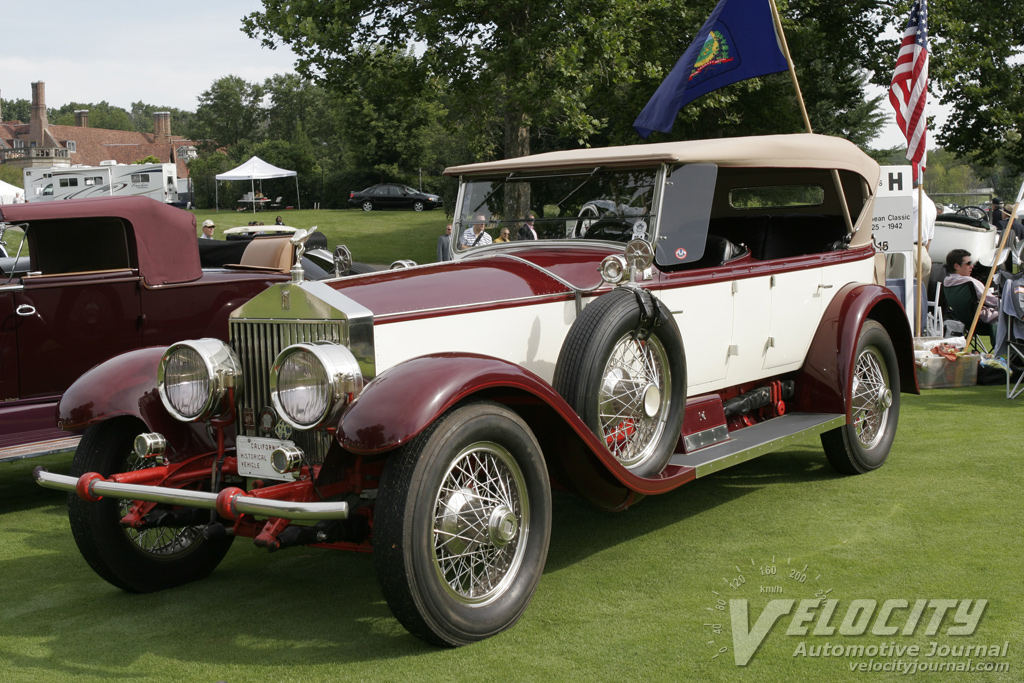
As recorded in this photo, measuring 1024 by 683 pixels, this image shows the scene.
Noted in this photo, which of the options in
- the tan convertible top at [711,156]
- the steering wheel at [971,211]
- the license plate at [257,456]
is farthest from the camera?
the steering wheel at [971,211]

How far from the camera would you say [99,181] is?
3550 centimetres

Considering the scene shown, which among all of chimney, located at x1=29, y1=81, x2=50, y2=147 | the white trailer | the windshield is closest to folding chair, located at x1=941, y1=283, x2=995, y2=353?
the windshield

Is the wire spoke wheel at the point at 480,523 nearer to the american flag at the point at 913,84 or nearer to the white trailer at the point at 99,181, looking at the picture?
the american flag at the point at 913,84

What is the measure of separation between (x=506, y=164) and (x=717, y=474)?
252cm

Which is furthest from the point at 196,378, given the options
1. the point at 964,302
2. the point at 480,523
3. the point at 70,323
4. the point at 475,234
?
the point at 964,302

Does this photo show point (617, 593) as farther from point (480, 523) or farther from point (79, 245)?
point (79, 245)

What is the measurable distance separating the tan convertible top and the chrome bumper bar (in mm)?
2593

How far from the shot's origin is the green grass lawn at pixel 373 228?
2888 centimetres

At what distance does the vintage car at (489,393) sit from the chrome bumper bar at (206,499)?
→ 1cm

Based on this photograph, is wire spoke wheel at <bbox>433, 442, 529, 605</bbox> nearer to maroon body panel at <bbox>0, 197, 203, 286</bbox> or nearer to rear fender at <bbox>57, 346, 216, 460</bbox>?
rear fender at <bbox>57, 346, 216, 460</bbox>

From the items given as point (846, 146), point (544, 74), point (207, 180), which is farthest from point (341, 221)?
point (846, 146)

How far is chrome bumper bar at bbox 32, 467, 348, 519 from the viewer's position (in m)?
3.18

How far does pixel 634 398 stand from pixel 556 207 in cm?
136

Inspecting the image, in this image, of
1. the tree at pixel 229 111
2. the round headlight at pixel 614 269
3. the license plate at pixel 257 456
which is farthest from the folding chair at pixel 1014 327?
the tree at pixel 229 111
